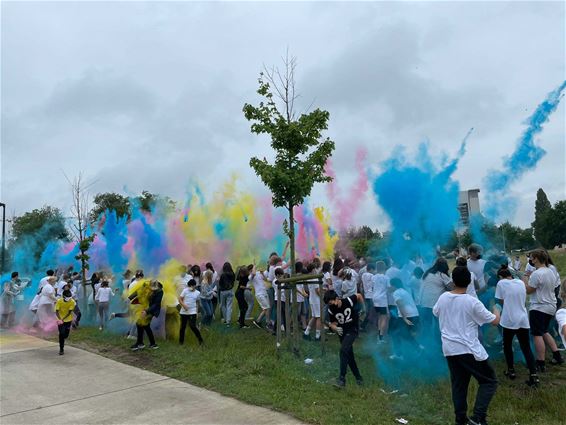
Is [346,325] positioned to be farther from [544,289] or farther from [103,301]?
[103,301]

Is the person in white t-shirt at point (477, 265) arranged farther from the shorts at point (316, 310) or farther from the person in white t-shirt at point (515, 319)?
the shorts at point (316, 310)

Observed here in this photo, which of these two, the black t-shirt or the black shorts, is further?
the black t-shirt

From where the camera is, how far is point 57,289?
13.5 meters

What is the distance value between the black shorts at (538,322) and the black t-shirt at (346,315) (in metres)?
2.46

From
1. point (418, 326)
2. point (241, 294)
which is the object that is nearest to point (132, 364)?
point (241, 294)

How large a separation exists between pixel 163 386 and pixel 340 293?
168 inches

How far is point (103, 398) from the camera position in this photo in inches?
261

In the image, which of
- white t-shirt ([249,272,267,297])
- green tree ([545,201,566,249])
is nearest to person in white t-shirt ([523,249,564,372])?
white t-shirt ([249,272,267,297])

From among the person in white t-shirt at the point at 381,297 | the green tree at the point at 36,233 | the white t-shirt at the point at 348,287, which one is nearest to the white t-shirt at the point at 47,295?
the white t-shirt at the point at 348,287

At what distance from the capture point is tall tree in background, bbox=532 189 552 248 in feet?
135

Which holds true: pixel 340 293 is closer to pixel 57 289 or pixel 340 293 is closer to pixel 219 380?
pixel 219 380

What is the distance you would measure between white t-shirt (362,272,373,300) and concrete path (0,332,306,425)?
4227mm

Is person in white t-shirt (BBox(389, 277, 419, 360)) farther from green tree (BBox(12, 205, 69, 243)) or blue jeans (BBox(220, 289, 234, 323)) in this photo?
green tree (BBox(12, 205, 69, 243))

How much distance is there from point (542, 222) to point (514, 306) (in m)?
43.7
